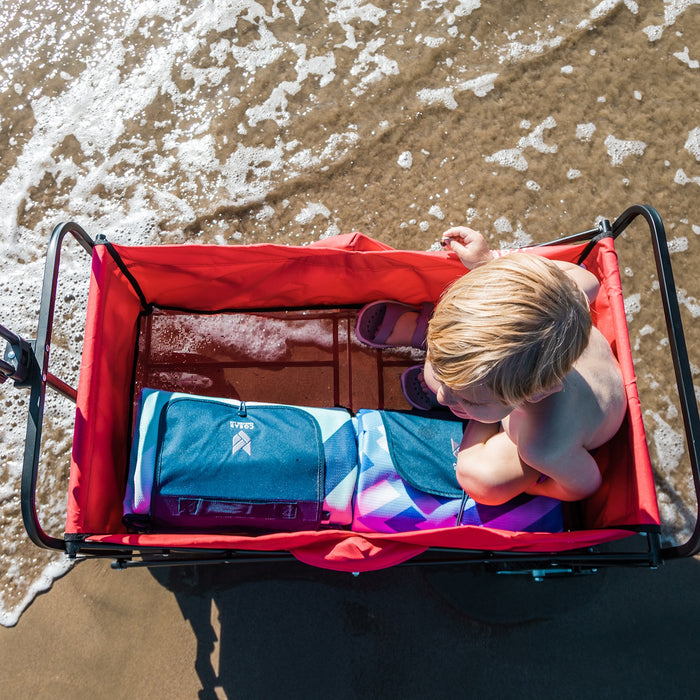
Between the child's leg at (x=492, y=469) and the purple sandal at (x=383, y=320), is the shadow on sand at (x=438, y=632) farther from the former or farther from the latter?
the purple sandal at (x=383, y=320)

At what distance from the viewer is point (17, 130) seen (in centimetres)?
288

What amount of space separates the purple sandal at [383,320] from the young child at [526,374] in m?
0.59

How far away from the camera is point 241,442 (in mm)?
1806

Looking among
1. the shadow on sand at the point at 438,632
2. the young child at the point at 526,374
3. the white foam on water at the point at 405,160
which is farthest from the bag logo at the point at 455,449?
the white foam on water at the point at 405,160

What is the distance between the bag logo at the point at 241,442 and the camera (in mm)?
1791

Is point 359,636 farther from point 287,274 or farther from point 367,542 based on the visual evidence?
point 287,274

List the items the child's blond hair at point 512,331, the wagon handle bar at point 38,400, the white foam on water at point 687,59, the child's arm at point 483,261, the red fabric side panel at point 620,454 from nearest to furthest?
the child's blond hair at point 512,331, the wagon handle bar at point 38,400, the red fabric side panel at point 620,454, the child's arm at point 483,261, the white foam on water at point 687,59

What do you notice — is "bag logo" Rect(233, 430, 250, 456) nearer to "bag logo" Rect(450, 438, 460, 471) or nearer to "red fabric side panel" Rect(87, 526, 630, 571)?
"red fabric side panel" Rect(87, 526, 630, 571)

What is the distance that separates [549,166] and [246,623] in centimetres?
245

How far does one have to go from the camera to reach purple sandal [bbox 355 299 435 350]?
2.20 m

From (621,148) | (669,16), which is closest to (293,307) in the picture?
(621,148)

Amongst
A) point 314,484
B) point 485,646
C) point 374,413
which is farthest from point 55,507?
point 485,646

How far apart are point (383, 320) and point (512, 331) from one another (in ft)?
3.62

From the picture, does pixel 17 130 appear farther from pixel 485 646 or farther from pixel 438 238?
pixel 485 646
